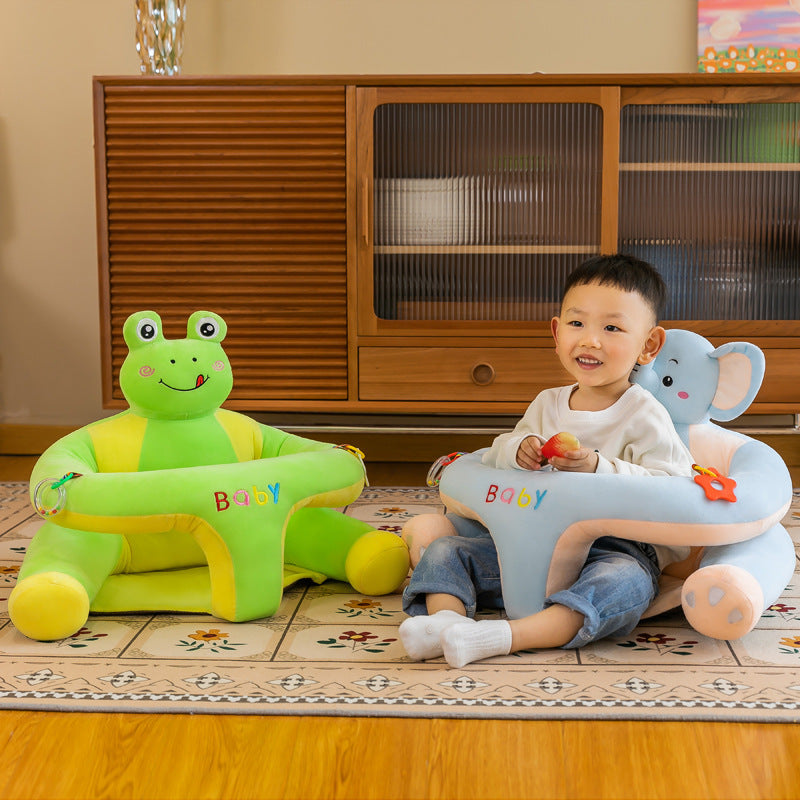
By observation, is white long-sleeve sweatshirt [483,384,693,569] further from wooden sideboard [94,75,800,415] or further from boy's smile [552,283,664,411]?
wooden sideboard [94,75,800,415]

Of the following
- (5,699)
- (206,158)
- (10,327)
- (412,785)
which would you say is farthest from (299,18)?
(412,785)

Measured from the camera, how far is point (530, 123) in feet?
7.19

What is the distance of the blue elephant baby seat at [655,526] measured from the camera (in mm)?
1168

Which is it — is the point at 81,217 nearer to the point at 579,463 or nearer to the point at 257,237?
the point at 257,237

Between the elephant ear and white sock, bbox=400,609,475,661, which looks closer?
white sock, bbox=400,609,475,661

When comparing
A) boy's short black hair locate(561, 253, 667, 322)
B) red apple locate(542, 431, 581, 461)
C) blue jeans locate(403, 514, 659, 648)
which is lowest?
blue jeans locate(403, 514, 659, 648)

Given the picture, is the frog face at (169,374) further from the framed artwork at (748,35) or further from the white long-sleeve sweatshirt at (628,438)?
the framed artwork at (748,35)

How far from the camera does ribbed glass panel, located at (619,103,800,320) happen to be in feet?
7.15

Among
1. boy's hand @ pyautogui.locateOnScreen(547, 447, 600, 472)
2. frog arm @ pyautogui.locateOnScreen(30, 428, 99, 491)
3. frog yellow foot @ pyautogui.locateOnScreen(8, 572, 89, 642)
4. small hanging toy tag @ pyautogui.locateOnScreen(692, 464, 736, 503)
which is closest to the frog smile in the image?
frog arm @ pyautogui.locateOnScreen(30, 428, 99, 491)

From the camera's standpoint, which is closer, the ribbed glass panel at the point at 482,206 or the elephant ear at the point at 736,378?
the elephant ear at the point at 736,378

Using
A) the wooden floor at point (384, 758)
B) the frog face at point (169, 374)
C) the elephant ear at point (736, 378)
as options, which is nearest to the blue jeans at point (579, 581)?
the wooden floor at point (384, 758)

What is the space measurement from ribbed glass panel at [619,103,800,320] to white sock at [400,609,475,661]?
4.32ft

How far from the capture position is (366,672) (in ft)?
3.72

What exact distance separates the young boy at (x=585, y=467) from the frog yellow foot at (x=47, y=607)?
1.43 ft
